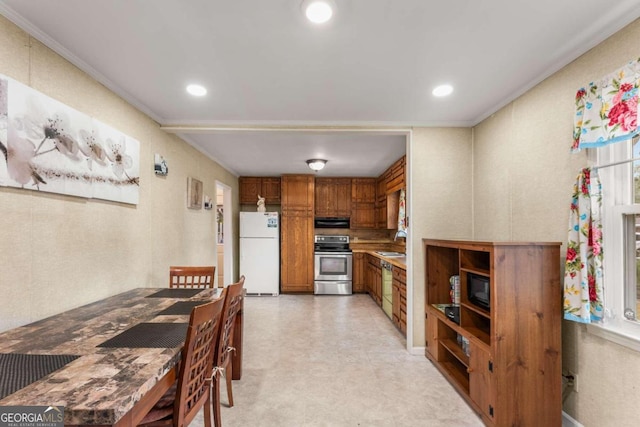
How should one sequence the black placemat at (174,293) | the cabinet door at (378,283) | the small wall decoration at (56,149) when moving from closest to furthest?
the small wall decoration at (56,149) < the black placemat at (174,293) < the cabinet door at (378,283)

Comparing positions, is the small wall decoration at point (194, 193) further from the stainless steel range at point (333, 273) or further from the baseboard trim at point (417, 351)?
the baseboard trim at point (417, 351)

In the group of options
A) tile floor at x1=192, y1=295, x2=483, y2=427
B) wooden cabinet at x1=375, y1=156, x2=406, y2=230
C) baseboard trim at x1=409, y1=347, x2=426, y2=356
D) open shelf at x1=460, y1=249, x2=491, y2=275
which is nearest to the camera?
tile floor at x1=192, y1=295, x2=483, y2=427

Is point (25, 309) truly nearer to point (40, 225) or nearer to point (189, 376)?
point (40, 225)

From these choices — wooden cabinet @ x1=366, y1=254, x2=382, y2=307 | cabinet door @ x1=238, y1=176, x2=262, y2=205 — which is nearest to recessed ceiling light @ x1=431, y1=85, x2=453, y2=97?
wooden cabinet @ x1=366, y1=254, x2=382, y2=307

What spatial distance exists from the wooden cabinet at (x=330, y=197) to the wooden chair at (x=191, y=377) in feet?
15.3

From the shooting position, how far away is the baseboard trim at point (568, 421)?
179 cm

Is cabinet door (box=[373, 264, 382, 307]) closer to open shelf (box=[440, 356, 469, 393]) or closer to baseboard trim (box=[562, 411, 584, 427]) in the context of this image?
open shelf (box=[440, 356, 469, 393])

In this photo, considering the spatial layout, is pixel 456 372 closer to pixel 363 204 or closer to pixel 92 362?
pixel 92 362

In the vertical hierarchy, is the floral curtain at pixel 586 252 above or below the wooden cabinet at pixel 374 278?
above

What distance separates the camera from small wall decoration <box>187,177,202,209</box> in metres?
3.58

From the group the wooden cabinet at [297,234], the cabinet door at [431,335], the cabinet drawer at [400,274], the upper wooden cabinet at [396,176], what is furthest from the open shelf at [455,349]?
the wooden cabinet at [297,234]

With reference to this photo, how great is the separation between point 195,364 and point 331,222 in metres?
4.86

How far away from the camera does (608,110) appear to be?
5.03 ft

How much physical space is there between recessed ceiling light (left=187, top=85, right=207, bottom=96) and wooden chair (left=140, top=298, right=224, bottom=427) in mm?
1732
